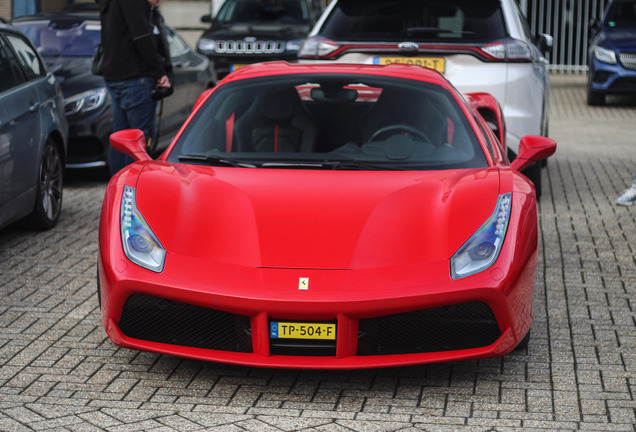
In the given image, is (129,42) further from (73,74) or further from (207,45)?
(207,45)

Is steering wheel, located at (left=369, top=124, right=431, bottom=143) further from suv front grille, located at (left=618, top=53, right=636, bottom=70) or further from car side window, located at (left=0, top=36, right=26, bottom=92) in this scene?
suv front grille, located at (left=618, top=53, right=636, bottom=70)

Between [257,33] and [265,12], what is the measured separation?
878 millimetres

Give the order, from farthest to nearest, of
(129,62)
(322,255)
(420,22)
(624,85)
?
(624,85), (420,22), (129,62), (322,255)

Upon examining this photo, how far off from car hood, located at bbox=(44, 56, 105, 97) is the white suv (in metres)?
2.03

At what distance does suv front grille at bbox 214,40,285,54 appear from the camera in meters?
17.2

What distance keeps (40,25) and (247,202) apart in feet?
23.3

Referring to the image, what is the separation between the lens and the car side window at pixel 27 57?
8.09 meters

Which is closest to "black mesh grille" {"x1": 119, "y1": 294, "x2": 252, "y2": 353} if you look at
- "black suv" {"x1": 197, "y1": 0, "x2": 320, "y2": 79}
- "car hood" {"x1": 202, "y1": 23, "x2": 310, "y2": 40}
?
"black suv" {"x1": 197, "y1": 0, "x2": 320, "y2": 79}

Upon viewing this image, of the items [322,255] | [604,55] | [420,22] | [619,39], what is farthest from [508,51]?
[619,39]

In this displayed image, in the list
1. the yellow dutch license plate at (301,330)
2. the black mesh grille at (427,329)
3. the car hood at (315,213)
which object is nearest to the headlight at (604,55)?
the car hood at (315,213)

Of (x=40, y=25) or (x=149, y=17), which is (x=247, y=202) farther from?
(x=40, y=25)

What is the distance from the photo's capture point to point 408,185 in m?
5.00

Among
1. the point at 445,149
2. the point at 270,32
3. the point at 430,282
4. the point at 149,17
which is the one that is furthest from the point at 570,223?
the point at 270,32

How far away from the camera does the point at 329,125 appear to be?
20.0 feet
